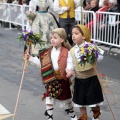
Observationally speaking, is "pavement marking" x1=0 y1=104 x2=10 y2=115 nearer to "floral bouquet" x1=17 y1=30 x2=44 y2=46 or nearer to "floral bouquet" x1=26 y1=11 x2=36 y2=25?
"floral bouquet" x1=17 y1=30 x2=44 y2=46

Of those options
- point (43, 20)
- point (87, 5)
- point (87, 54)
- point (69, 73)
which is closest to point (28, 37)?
point (69, 73)

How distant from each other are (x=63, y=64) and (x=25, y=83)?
8.01 ft

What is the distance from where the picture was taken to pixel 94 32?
32.3ft

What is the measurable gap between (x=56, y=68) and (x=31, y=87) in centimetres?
209

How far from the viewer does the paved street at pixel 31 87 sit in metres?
4.95

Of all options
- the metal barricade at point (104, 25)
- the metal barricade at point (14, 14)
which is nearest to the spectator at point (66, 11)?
the metal barricade at point (104, 25)

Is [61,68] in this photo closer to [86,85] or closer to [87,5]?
[86,85]

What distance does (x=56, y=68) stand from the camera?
13.8 ft

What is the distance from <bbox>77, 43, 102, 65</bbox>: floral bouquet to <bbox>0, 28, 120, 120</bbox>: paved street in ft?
4.08

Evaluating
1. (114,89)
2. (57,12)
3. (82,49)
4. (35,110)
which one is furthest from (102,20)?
(82,49)

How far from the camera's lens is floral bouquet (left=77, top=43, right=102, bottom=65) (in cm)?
382

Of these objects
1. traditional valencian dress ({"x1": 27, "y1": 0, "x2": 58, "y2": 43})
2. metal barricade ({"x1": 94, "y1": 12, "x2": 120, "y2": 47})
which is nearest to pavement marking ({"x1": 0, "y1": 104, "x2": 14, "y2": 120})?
traditional valencian dress ({"x1": 27, "y1": 0, "x2": 58, "y2": 43})

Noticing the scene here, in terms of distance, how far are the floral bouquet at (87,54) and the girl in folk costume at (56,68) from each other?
0.97ft

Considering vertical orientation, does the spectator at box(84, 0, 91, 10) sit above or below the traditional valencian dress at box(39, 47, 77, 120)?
above
